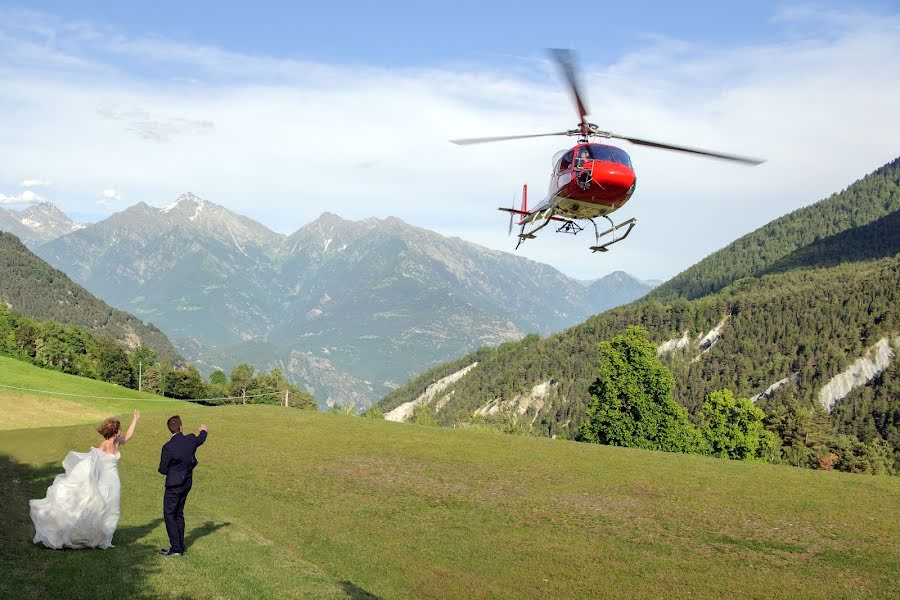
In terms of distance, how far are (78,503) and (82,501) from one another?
9 centimetres

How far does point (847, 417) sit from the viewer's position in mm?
188875

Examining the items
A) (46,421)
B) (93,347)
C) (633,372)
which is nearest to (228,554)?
(46,421)

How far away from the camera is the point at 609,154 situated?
30578 millimetres

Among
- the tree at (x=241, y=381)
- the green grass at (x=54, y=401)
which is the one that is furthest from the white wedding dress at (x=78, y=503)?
the tree at (x=241, y=381)

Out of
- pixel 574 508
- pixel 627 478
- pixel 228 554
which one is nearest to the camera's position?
pixel 228 554

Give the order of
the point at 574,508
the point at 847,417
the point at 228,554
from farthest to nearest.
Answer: the point at 847,417
the point at 574,508
the point at 228,554

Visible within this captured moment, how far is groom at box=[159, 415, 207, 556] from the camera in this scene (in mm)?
17297

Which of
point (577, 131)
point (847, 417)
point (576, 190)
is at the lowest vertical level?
point (847, 417)

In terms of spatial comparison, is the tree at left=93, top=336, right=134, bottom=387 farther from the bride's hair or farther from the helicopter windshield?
the bride's hair

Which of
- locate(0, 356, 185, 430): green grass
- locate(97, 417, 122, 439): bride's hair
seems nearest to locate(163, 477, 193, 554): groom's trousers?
locate(97, 417, 122, 439): bride's hair

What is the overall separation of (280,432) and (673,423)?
37595 mm

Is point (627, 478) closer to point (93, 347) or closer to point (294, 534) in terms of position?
point (294, 534)

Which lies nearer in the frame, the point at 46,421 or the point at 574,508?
the point at 574,508

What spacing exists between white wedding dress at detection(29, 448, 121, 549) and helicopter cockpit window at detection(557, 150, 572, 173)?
21.7m
